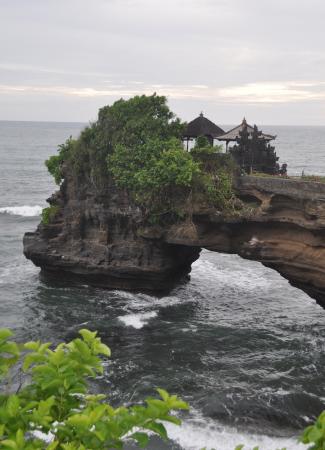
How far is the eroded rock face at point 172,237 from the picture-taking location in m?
22.1

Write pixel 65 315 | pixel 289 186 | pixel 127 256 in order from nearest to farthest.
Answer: pixel 289 186 → pixel 65 315 → pixel 127 256

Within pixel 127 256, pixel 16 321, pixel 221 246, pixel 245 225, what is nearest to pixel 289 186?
pixel 245 225

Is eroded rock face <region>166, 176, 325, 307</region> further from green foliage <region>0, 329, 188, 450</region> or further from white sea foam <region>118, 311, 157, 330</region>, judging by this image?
green foliage <region>0, 329, 188, 450</region>

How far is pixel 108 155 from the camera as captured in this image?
26312 millimetres

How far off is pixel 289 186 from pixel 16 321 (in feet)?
46.6

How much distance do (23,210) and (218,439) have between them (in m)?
41.0

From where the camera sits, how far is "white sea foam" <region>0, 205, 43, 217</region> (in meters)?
52.0

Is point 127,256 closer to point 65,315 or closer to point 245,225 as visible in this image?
point 65,315

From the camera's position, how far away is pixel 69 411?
5.25m

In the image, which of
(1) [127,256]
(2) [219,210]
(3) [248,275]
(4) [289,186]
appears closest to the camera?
(4) [289,186]

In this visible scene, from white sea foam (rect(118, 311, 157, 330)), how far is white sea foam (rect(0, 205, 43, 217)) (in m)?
28.5

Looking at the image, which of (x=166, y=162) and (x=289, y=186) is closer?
(x=289, y=186)

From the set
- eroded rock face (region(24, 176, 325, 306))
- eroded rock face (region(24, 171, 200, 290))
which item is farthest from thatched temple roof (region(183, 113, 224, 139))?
eroded rock face (region(24, 171, 200, 290))

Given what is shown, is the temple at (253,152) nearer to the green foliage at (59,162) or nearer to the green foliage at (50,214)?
the green foliage at (59,162)
